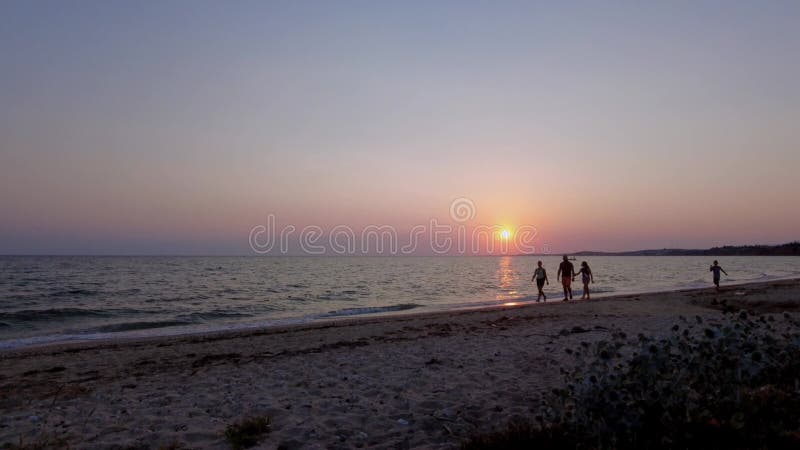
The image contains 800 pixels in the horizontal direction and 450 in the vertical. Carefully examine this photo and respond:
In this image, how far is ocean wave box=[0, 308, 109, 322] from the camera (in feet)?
73.2

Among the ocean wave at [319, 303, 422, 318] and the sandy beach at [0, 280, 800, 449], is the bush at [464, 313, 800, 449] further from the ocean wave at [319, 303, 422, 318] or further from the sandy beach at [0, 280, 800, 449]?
the ocean wave at [319, 303, 422, 318]

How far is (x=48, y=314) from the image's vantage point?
2336cm

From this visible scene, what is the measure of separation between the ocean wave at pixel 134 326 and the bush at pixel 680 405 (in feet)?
63.4

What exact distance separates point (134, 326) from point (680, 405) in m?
21.3

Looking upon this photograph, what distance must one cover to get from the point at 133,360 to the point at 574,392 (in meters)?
10.5

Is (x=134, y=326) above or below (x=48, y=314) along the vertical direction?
below

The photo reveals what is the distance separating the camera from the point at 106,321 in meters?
22.0

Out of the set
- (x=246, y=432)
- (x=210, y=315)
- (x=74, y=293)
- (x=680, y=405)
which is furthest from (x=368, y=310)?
(x=680, y=405)

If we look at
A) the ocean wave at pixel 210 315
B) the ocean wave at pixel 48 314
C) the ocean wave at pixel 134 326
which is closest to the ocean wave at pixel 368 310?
the ocean wave at pixel 210 315

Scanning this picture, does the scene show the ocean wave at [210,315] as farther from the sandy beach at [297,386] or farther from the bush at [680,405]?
the bush at [680,405]

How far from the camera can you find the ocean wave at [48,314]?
22297 millimetres

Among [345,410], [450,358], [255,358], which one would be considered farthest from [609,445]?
[255,358]

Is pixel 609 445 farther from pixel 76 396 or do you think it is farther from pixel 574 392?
pixel 76 396

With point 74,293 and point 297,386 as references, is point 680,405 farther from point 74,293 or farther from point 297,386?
point 74,293
